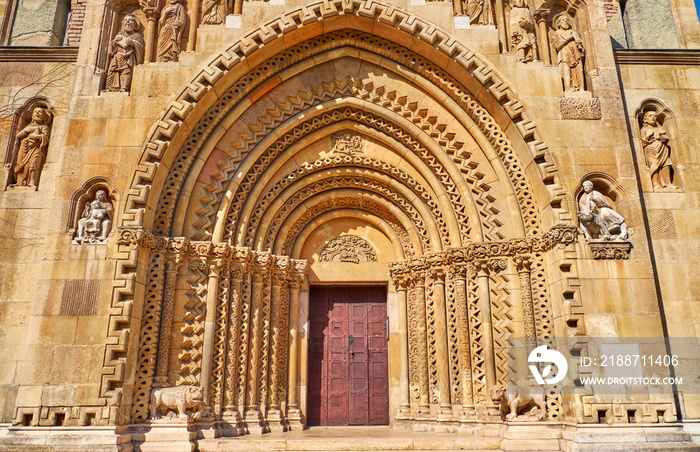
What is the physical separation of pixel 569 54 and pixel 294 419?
7.98m

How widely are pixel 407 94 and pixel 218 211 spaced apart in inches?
159

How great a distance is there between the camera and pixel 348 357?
32.3 ft

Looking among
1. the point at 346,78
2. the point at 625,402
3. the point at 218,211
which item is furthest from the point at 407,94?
the point at 625,402

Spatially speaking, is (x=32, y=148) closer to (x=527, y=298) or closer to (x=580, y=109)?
(x=527, y=298)

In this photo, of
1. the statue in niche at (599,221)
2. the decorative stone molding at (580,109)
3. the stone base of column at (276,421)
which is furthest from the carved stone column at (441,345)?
the decorative stone molding at (580,109)

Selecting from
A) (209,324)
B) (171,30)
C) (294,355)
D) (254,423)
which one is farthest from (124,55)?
(254,423)

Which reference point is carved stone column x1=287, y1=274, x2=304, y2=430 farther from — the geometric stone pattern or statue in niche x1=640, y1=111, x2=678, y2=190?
statue in niche x1=640, y1=111, x2=678, y2=190

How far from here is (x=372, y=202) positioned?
10.1 m

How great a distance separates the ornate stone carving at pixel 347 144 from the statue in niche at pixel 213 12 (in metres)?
2.91

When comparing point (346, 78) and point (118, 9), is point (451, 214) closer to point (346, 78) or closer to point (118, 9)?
point (346, 78)

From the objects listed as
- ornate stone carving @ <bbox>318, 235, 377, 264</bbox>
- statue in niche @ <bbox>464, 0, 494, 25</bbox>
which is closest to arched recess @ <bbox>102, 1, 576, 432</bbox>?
ornate stone carving @ <bbox>318, 235, 377, 264</bbox>

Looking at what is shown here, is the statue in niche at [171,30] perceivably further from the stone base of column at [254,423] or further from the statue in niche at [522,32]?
the stone base of column at [254,423]

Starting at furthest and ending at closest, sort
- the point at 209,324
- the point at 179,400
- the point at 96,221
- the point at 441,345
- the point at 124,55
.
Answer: the point at 441,345 < the point at 124,55 < the point at 209,324 < the point at 96,221 < the point at 179,400

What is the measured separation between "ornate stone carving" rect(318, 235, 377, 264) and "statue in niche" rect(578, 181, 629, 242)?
12.9ft
